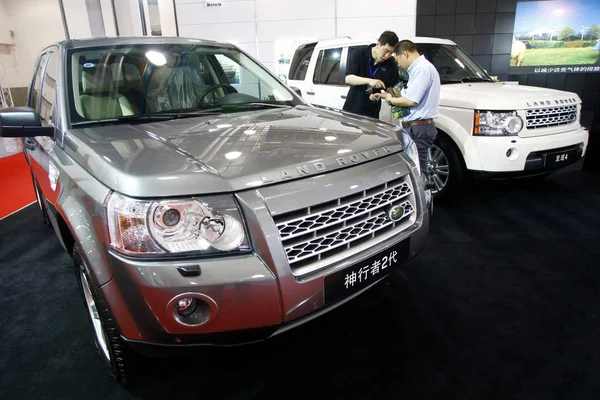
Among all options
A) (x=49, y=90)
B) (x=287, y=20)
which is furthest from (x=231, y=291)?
(x=287, y=20)


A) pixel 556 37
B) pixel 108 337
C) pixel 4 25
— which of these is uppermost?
pixel 4 25

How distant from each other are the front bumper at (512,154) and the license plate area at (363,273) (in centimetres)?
204

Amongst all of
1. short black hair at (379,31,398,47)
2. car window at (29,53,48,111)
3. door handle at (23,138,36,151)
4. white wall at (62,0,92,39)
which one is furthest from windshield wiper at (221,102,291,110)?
white wall at (62,0,92,39)

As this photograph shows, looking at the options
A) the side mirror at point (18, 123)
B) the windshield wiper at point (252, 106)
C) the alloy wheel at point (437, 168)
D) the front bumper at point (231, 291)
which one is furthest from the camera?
the alloy wheel at point (437, 168)

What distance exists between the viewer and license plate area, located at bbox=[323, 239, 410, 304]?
142 centimetres

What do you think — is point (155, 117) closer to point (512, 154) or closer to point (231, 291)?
point (231, 291)

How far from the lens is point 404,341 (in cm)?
193

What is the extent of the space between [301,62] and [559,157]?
10.8 ft

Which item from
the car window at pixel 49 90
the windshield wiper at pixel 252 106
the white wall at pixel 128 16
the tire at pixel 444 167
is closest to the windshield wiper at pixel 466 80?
the tire at pixel 444 167

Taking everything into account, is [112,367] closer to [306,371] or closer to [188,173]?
[306,371]

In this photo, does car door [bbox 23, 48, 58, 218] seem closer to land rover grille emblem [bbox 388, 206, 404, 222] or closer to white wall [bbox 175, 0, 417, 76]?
land rover grille emblem [bbox 388, 206, 404, 222]

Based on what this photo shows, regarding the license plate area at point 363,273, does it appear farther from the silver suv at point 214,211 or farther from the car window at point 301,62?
the car window at point 301,62

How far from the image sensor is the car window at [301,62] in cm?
Result: 516

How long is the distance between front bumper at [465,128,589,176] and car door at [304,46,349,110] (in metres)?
1.65
